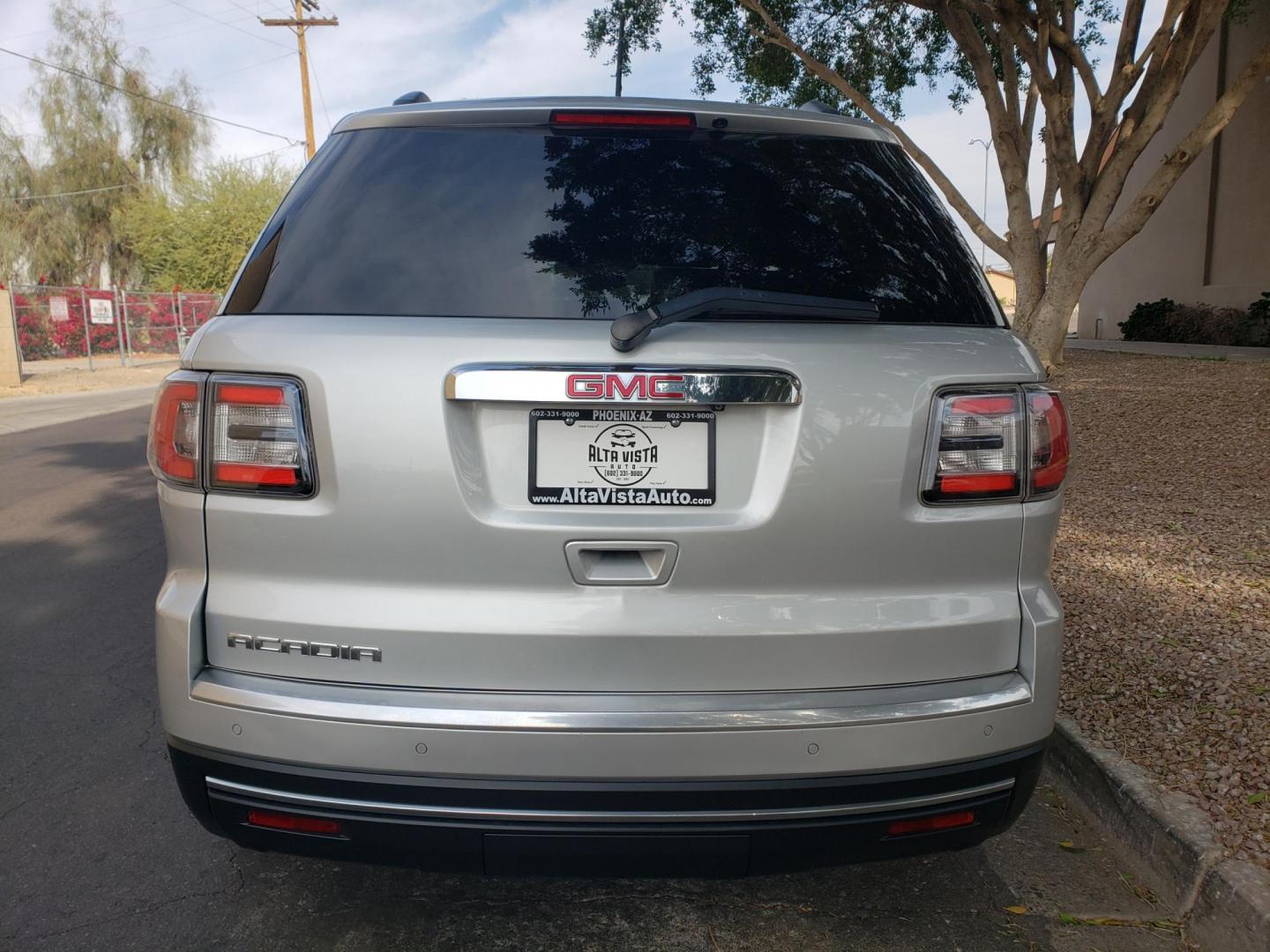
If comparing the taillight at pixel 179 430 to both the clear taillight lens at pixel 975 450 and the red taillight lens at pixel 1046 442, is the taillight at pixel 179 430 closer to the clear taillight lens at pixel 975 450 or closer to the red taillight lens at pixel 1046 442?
the clear taillight lens at pixel 975 450

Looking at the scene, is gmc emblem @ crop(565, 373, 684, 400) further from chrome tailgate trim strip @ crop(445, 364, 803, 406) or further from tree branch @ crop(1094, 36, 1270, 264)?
tree branch @ crop(1094, 36, 1270, 264)

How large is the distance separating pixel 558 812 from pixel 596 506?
1.99 ft

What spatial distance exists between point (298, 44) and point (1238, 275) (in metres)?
29.7

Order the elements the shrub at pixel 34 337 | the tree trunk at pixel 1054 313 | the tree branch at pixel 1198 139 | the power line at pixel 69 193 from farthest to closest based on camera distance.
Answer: the power line at pixel 69 193, the shrub at pixel 34 337, the tree trunk at pixel 1054 313, the tree branch at pixel 1198 139

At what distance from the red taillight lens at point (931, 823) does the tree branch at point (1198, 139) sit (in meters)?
11.9

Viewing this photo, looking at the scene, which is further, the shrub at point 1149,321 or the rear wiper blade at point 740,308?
the shrub at point 1149,321

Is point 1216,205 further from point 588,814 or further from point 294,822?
point 294,822

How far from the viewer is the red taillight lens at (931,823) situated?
212 centimetres

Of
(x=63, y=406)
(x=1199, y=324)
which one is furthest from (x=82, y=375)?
(x=1199, y=324)

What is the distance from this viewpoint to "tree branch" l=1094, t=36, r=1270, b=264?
11523mm

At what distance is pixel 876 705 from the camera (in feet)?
6.73

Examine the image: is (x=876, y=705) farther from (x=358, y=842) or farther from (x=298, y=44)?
(x=298, y=44)

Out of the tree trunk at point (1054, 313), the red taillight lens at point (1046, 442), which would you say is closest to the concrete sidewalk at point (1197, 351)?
the tree trunk at point (1054, 313)

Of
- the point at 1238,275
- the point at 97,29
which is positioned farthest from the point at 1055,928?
the point at 97,29
